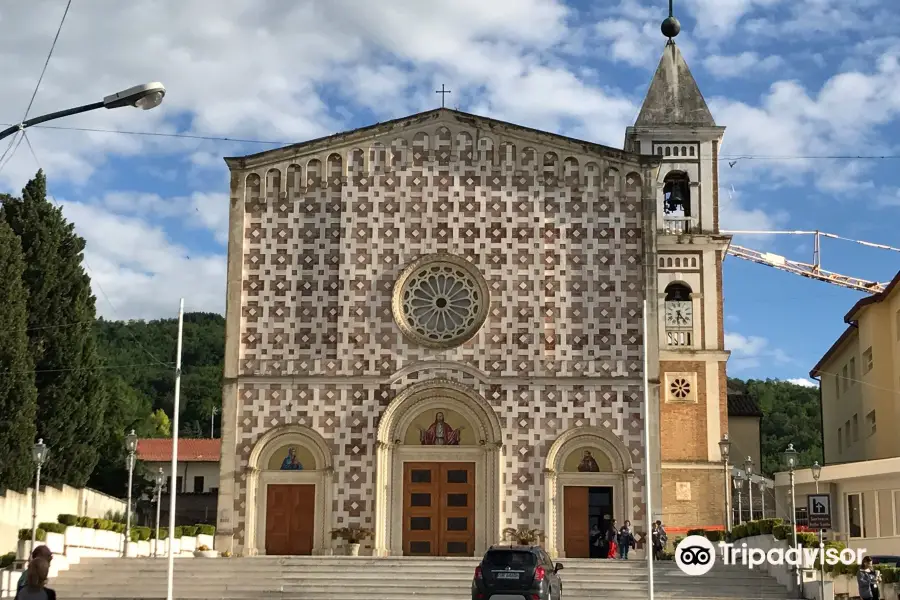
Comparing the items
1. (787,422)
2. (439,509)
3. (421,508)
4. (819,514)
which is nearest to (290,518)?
(421,508)

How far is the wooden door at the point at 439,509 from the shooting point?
3578cm

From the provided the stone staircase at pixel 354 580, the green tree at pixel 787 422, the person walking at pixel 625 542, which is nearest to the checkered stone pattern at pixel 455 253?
the person walking at pixel 625 542

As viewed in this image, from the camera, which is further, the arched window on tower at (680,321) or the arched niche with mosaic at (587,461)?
the arched window on tower at (680,321)

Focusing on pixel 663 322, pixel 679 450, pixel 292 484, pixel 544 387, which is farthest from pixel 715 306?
pixel 292 484

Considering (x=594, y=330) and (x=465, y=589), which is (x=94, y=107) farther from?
(x=594, y=330)

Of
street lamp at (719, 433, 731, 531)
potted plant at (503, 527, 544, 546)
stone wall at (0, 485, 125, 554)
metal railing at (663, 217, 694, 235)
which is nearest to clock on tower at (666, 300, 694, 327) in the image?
metal railing at (663, 217, 694, 235)

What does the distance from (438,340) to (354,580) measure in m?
9.01

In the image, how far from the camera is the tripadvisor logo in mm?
28625

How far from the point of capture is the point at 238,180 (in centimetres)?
3797

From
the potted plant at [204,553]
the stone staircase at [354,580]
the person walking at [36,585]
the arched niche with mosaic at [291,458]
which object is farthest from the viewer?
the arched niche with mosaic at [291,458]

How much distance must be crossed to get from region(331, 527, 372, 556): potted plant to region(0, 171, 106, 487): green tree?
13.2 m

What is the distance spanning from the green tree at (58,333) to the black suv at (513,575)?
23.3m

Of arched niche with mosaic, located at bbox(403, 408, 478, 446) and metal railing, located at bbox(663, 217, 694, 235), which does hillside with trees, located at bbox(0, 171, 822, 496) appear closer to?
arched niche with mosaic, located at bbox(403, 408, 478, 446)

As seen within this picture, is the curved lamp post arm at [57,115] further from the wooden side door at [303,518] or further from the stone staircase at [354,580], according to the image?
the wooden side door at [303,518]
